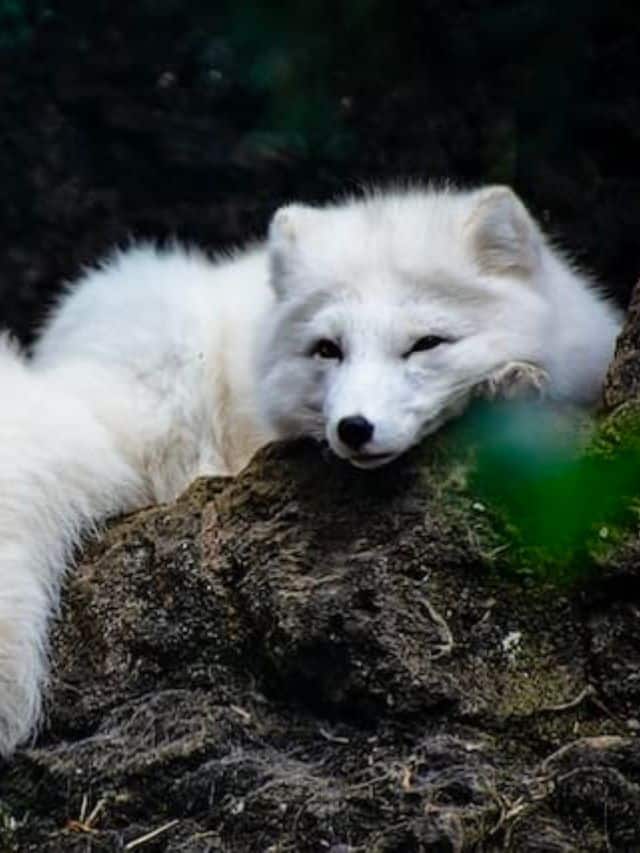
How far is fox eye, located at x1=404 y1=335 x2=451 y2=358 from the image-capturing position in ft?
16.6

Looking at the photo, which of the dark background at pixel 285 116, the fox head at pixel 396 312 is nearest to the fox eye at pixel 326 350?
the fox head at pixel 396 312

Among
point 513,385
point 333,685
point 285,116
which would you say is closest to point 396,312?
point 513,385

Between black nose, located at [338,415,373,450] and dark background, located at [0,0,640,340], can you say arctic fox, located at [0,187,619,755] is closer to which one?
black nose, located at [338,415,373,450]

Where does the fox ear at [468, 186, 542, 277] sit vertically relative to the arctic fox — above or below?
above

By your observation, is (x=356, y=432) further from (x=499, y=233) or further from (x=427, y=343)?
(x=499, y=233)

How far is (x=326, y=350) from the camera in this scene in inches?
205

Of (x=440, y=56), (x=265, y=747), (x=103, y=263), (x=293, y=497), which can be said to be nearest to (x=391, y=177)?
(x=440, y=56)

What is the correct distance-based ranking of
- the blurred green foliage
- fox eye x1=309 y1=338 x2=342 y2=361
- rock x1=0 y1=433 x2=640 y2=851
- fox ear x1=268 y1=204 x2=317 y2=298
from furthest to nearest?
fox ear x1=268 y1=204 x2=317 y2=298, fox eye x1=309 y1=338 x2=342 y2=361, rock x1=0 y1=433 x2=640 y2=851, the blurred green foliage

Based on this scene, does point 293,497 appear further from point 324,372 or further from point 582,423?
point 582,423

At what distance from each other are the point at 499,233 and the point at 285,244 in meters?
0.59

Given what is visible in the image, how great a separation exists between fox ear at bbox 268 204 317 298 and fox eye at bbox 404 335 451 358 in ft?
1.66

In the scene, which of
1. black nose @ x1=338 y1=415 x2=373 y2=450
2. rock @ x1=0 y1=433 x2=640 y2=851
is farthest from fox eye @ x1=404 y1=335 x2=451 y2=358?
black nose @ x1=338 y1=415 x2=373 y2=450

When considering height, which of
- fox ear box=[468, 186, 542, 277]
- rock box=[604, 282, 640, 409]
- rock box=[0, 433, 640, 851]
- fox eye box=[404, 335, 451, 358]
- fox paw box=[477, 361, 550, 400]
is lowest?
rock box=[0, 433, 640, 851]

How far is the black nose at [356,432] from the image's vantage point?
15.4 ft
